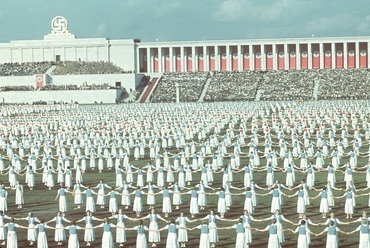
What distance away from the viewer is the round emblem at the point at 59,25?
11831cm

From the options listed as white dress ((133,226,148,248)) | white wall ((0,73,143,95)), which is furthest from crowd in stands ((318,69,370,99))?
white dress ((133,226,148,248))

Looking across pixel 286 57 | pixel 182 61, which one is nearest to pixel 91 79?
pixel 182 61

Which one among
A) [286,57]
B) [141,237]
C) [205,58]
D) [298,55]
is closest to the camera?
[141,237]

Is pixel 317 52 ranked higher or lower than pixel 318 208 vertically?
higher

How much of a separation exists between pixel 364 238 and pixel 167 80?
86.4 meters

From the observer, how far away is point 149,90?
337 ft

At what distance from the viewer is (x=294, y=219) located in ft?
81.6

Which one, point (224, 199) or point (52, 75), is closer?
point (224, 199)

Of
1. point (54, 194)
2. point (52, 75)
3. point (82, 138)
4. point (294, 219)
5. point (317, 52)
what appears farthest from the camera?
point (317, 52)

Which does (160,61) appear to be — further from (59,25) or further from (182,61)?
(59,25)

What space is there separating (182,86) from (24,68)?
77.9 feet

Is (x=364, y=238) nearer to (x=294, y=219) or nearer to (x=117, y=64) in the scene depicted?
(x=294, y=219)

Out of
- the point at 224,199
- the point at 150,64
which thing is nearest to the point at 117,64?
the point at 150,64

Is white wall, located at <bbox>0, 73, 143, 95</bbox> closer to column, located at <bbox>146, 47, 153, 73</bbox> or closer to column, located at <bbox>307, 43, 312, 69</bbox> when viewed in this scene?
column, located at <bbox>146, 47, 153, 73</bbox>
